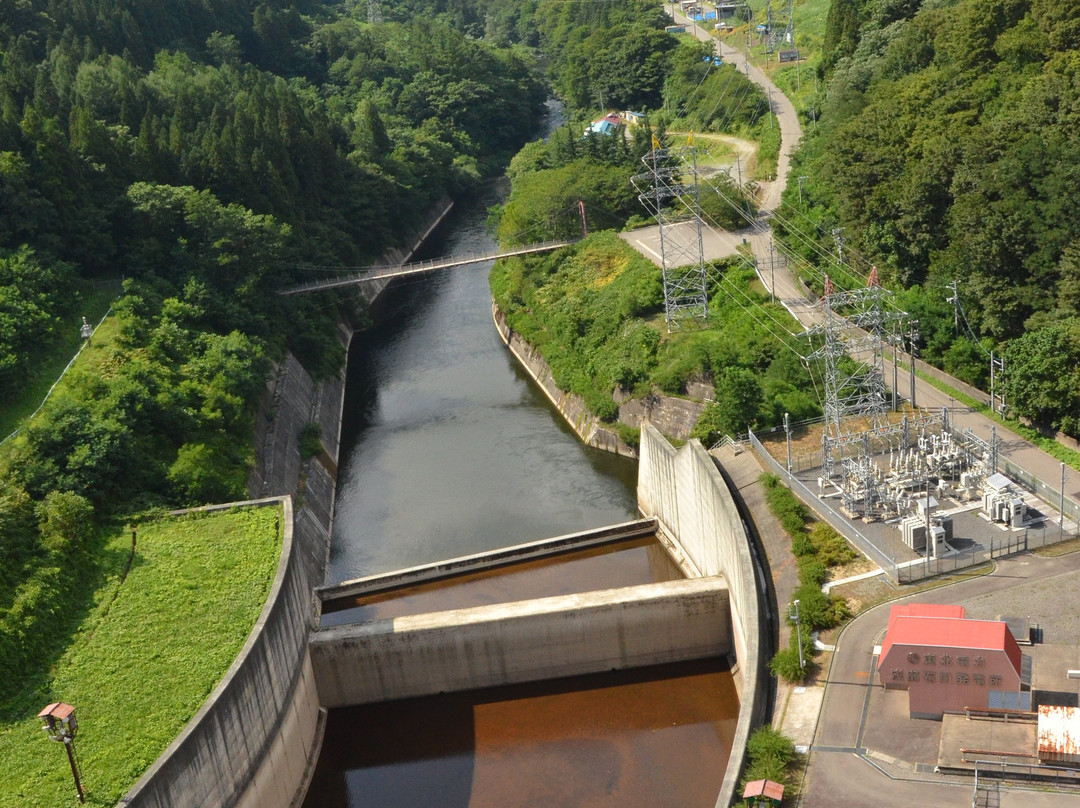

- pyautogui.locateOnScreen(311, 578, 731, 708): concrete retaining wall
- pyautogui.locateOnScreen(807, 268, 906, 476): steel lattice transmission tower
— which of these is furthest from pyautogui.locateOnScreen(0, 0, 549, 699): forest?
pyautogui.locateOnScreen(807, 268, 906, 476): steel lattice transmission tower

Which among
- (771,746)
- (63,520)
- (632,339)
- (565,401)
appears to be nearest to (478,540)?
(565,401)

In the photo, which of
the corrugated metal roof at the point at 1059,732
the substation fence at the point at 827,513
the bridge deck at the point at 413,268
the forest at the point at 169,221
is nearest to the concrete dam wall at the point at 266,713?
the forest at the point at 169,221

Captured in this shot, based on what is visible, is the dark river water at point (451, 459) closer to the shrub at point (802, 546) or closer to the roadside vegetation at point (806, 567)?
the roadside vegetation at point (806, 567)

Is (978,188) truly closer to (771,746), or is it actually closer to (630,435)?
(630,435)

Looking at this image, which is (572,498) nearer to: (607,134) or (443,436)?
(443,436)

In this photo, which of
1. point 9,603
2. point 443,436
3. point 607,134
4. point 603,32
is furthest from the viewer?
point 603,32

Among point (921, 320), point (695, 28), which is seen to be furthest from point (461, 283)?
point (695, 28)
